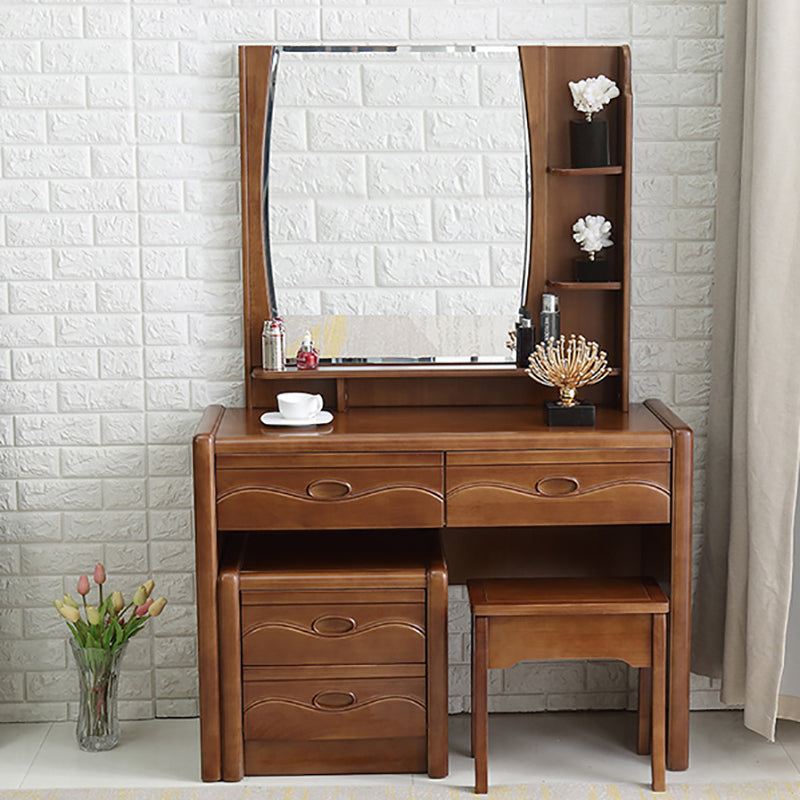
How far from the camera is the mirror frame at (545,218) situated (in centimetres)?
270

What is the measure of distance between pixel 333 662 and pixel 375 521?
35 centimetres

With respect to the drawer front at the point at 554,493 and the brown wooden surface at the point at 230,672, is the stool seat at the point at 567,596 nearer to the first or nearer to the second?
the drawer front at the point at 554,493

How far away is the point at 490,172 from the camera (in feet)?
8.99

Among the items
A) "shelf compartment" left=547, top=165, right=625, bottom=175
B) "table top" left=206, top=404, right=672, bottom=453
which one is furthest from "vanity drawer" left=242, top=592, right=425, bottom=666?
"shelf compartment" left=547, top=165, right=625, bottom=175

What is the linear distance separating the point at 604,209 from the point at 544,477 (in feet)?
2.45

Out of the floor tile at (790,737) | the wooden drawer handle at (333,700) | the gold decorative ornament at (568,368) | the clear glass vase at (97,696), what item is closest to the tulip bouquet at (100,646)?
the clear glass vase at (97,696)

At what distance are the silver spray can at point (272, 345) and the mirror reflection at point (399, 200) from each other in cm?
5

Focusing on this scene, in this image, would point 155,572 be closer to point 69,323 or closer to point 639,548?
point 69,323

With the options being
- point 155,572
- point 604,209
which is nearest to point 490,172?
point 604,209

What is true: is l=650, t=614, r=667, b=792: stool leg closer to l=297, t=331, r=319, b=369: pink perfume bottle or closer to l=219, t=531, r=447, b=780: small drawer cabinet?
l=219, t=531, r=447, b=780: small drawer cabinet

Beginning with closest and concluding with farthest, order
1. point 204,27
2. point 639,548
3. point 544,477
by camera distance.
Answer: point 544,477 → point 204,27 → point 639,548

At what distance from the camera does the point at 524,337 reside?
2.75 m

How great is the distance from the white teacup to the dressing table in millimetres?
59

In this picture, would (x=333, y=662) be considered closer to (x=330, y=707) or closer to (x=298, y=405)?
(x=330, y=707)
